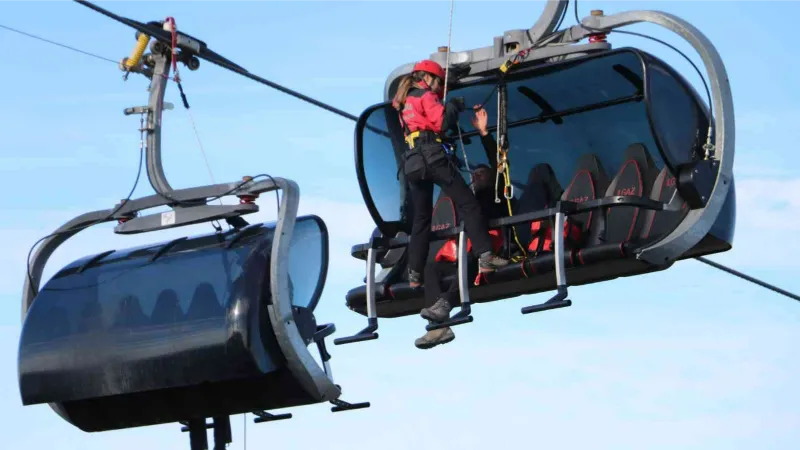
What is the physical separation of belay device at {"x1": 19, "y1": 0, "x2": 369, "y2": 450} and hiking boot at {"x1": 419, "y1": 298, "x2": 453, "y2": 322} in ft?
4.78

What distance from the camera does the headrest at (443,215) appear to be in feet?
67.8

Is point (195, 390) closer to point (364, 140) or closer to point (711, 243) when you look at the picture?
point (364, 140)

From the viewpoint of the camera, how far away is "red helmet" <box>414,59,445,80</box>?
62.2ft

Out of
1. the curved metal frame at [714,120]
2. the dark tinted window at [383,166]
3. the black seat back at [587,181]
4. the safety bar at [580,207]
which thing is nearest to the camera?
the safety bar at [580,207]

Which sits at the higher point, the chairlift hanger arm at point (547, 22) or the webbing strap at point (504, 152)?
the chairlift hanger arm at point (547, 22)

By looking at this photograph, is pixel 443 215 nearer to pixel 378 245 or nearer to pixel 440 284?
pixel 378 245

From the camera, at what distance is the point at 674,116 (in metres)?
18.6

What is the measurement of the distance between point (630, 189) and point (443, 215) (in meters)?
1.92

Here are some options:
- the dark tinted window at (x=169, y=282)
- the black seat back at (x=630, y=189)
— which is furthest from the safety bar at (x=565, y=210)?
the dark tinted window at (x=169, y=282)

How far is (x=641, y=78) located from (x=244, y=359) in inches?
164

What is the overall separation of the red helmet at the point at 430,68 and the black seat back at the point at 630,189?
1.86 meters

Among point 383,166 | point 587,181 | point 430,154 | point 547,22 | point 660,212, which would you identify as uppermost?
point 547,22

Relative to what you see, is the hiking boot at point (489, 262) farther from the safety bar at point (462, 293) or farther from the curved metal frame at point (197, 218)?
the curved metal frame at point (197, 218)

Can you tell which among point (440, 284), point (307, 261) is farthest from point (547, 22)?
point (307, 261)
